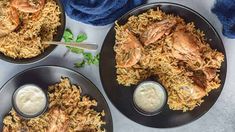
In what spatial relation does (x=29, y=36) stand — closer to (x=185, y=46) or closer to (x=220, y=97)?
(x=185, y=46)

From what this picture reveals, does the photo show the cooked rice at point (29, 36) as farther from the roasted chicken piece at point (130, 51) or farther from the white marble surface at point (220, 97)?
the roasted chicken piece at point (130, 51)

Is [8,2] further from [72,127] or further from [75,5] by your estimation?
[72,127]

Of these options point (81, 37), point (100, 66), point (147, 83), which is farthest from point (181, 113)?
point (81, 37)

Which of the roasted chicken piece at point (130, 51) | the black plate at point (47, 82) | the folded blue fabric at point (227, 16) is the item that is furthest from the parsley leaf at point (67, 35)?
the folded blue fabric at point (227, 16)

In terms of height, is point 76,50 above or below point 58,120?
above

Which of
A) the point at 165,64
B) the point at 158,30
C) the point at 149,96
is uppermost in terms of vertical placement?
the point at 158,30

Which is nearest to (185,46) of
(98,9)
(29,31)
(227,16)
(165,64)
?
(165,64)

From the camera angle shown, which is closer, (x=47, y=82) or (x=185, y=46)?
(x=185, y=46)
